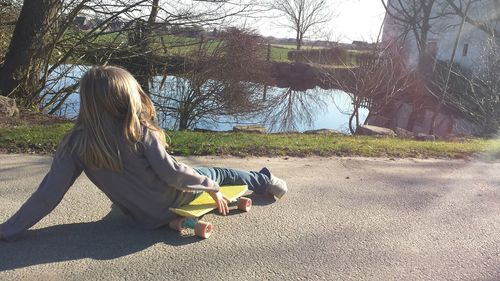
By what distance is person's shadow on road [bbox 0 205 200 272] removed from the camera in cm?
307

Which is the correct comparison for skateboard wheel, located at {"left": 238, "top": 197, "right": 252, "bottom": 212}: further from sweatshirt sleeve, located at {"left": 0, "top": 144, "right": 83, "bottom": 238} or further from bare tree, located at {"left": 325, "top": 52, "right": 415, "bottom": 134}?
bare tree, located at {"left": 325, "top": 52, "right": 415, "bottom": 134}

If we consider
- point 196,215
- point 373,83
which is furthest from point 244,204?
point 373,83

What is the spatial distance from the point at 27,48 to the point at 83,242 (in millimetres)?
7059

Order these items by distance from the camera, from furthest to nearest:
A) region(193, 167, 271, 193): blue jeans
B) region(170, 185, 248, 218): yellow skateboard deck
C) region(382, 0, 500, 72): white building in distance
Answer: region(382, 0, 500, 72): white building in distance
region(193, 167, 271, 193): blue jeans
region(170, 185, 248, 218): yellow skateboard deck

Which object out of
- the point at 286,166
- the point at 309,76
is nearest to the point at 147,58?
the point at 286,166

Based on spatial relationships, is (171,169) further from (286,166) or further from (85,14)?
(85,14)

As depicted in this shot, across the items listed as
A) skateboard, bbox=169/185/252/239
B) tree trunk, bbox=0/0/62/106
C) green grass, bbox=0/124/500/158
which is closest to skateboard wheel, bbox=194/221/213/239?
skateboard, bbox=169/185/252/239

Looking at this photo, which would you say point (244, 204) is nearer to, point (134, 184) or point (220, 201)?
point (220, 201)

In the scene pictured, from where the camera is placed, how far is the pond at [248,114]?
450 inches

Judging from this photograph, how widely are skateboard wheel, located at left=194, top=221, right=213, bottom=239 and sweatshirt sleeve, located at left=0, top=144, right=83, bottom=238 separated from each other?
35.8 inches

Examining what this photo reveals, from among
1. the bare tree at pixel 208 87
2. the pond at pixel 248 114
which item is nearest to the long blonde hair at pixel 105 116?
the pond at pixel 248 114

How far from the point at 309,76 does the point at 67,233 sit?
25.1 meters

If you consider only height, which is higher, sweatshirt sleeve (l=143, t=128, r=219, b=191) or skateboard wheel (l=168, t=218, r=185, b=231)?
sweatshirt sleeve (l=143, t=128, r=219, b=191)

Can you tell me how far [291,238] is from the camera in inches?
142
